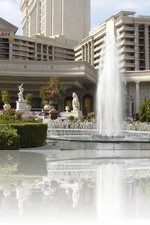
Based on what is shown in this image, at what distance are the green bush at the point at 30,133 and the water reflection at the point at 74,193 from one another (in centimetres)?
398

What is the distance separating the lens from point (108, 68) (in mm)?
24547

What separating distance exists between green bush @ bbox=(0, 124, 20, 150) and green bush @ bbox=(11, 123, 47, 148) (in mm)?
677

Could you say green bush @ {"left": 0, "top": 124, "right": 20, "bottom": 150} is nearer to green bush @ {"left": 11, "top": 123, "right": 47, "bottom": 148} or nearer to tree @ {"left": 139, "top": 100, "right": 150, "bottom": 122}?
green bush @ {"left": 11, "top": 123, "right": 47, "bottom": 148}

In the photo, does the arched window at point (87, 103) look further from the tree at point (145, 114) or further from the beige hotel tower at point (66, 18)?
the beige hotel tower at point (66, 18)

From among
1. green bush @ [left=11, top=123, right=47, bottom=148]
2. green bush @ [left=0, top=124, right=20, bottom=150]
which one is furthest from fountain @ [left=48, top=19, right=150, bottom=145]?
green bush @ [left=0, top=124, right=20, bottom=150]

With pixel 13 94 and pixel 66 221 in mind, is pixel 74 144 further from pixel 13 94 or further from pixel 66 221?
pixel 13 94

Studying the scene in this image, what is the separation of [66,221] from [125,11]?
72.1 metres

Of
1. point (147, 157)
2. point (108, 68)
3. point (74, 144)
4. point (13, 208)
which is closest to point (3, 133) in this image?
point (74, 144)

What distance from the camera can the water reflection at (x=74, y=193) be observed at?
4.30 meters

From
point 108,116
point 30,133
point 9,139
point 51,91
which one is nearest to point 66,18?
point 51,91

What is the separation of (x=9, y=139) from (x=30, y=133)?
4.08 ft

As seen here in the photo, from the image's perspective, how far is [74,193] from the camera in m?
5.61

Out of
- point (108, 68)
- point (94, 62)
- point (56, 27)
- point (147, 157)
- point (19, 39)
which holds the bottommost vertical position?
point (147, 157)

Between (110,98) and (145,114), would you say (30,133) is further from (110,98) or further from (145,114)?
(145,114)
